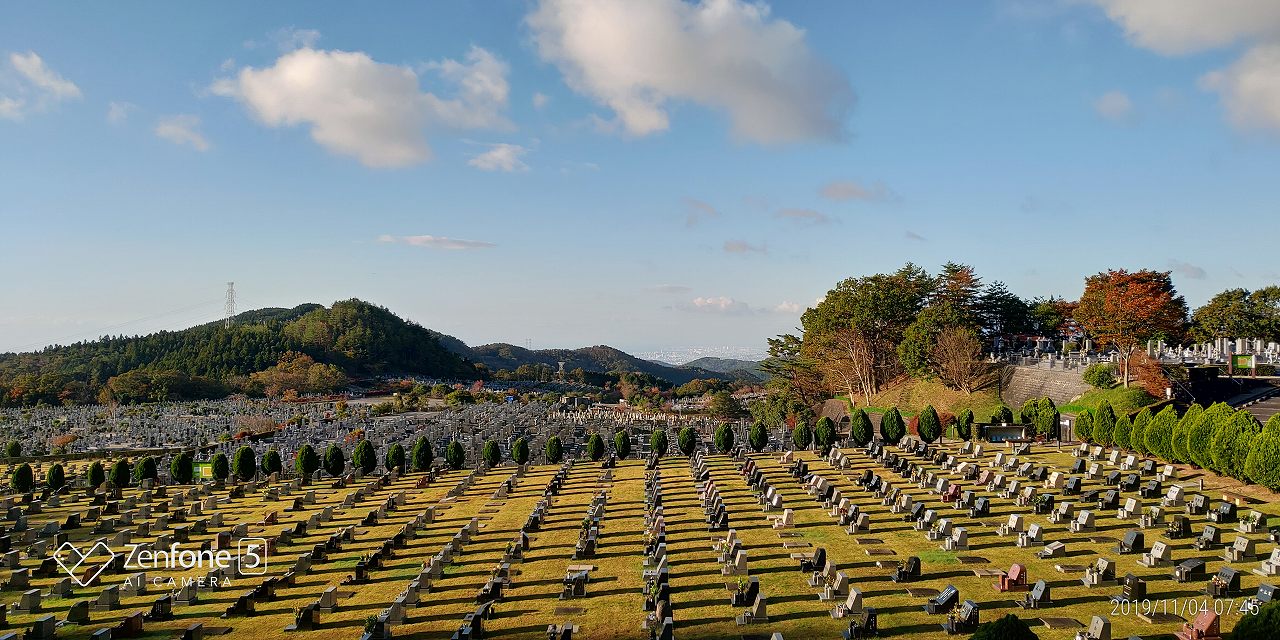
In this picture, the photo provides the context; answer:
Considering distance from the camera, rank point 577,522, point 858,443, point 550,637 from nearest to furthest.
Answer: point 550,637 → point 577,522 → point 858,443

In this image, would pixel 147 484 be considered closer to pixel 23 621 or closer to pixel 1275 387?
pixel 23 621

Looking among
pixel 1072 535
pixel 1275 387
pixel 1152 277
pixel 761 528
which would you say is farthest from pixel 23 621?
pixel 1152 277

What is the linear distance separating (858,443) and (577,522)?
1981cm

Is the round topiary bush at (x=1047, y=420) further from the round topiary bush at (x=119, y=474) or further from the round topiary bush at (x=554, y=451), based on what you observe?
the round topiary bush at (x=119, y=474)

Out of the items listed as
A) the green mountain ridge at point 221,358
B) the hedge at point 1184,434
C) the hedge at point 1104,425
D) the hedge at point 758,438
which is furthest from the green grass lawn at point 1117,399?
the green mountain ridge at point 221,358

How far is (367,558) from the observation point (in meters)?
18.9

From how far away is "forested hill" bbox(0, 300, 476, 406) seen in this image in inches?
3425

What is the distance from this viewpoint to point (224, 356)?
113 meters

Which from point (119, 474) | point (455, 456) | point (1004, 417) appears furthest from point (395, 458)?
point (1004, 417)

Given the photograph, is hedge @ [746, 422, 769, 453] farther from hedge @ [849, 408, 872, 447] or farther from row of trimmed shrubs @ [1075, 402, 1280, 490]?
row of trimmed shrubs @ [1075, 402, 1280, 490]

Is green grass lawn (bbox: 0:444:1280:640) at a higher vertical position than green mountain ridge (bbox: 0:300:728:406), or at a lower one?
lower

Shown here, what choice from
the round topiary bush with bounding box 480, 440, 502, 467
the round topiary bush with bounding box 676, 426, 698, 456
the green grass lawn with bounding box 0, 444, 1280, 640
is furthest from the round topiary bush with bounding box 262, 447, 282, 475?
the round topiary bush with bounding box 676, 426, 698, 456

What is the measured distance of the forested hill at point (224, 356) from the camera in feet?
285

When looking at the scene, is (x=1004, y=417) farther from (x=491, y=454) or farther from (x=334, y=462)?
(x=334, y=462)
